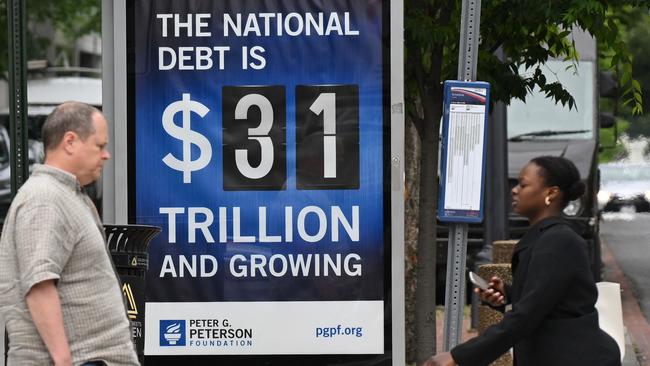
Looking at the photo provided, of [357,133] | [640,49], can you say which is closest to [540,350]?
[357,133]

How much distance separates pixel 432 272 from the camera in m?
9.05

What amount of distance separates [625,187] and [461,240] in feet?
80.7

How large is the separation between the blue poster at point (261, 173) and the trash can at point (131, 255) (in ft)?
4.08

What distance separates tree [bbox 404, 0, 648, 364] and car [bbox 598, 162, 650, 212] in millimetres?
21154

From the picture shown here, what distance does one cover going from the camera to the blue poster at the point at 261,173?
761cm

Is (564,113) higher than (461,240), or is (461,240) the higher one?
(564,113)

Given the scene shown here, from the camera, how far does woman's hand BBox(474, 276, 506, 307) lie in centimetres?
573

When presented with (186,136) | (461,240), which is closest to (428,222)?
(186,136)

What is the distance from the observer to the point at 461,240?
6.82 m

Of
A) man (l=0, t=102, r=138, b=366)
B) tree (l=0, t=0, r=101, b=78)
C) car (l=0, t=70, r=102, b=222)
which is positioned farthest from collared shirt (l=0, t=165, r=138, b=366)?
tree (l=0, t=0, r=101, b=78)

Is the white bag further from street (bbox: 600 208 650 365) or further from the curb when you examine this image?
street (bbox: 600 208 650 365)

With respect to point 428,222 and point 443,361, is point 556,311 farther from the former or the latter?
point 428,222

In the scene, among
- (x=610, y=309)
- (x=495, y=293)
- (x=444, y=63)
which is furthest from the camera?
(x=444, y=63)

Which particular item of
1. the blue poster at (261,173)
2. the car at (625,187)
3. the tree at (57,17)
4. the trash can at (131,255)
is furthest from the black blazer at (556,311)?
the tree at (57,17)
